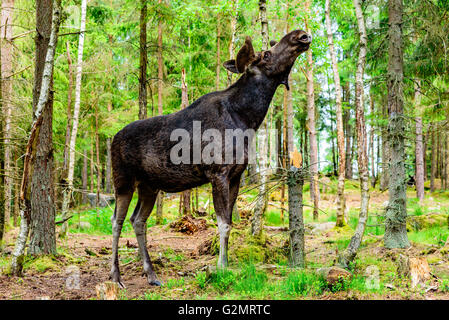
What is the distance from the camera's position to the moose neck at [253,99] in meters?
→ 5.36

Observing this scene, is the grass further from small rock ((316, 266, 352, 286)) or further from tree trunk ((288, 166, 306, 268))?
small rock ((316, 266, 352, 286))

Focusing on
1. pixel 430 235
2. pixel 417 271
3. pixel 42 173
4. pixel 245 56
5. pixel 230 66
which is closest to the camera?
pixel 417 271

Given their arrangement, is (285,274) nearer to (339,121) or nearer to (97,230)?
(339,121)

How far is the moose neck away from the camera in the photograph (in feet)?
17.6

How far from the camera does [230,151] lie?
202 inches

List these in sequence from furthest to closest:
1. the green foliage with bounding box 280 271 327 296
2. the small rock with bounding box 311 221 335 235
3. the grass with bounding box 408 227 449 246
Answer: the small rock with bounding box 311 221 335 235 < the grass with bounding box 408 227 449 246 < the green foliage with bounding box 280 271 327 296

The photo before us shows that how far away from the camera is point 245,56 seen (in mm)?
5324

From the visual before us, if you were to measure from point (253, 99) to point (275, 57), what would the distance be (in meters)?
0.73

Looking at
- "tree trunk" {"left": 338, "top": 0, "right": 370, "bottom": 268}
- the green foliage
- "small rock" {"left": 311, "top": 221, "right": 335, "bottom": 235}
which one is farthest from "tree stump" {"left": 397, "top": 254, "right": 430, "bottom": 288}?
"small rock" {"left": 311, "top": 221, "right": 335, "bottom": 235}

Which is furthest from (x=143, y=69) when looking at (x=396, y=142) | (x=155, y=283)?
(x=396, y=142)

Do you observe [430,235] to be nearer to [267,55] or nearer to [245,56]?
[267,55]

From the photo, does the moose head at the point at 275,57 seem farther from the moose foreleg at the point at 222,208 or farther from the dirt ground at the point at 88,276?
the dirt ground at the point at 88,276

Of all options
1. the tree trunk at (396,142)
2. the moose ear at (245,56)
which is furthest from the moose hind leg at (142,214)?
the tree trunk at (396,142)

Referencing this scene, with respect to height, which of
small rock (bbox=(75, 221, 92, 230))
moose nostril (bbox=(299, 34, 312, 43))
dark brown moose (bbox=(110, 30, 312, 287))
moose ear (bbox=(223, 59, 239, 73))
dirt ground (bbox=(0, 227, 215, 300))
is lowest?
small rock (bbox=(75, 221, 92, 230))
